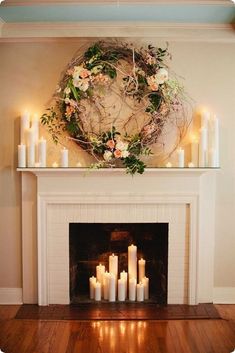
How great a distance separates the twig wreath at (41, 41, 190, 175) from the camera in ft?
11.7

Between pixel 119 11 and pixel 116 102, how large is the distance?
736 mm

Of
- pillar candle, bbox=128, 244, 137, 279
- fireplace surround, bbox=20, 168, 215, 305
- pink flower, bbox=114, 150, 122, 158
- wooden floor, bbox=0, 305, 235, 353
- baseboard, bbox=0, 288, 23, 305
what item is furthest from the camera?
pillar candle, bbox=128, 244, 137, 279

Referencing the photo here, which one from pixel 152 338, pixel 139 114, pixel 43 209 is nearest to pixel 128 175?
pixel 139 114

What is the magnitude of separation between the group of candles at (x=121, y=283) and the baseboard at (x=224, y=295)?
1.97 ft

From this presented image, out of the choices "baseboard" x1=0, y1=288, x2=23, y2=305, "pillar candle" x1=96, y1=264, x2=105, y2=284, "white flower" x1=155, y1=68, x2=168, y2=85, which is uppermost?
"white flower" x1=155, y1=68, x2=168, y2=85

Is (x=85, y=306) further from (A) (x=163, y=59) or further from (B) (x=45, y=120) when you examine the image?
(A) (x=163, y=59)

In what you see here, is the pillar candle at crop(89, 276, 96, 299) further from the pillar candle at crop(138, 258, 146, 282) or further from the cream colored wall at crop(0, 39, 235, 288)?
the cream colored wall at crop(0, 39, 235, 288)

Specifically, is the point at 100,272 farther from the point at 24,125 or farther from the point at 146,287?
the point at 24,125

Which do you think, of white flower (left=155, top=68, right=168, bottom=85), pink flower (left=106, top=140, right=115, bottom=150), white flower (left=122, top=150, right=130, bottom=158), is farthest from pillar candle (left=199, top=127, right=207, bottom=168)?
pink flower (left=106, top=140, right=115, bottom=150)

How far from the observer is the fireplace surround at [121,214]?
3.69 meters

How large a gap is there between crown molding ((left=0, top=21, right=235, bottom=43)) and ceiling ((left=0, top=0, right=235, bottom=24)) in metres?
0.07

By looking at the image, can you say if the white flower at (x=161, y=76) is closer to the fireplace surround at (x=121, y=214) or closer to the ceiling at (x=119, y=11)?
the ceiling at (x=119, y=11)

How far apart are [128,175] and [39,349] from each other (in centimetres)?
150

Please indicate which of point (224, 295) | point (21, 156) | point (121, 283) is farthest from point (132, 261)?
point (21, 156)
